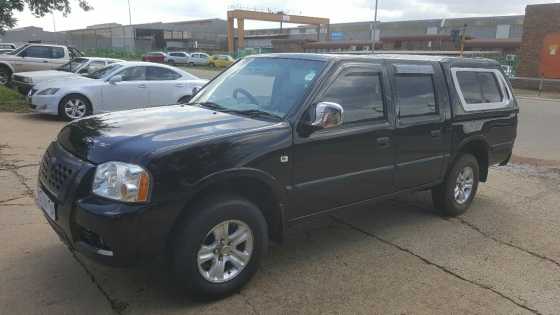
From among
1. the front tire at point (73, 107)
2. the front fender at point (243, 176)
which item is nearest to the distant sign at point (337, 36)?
the front tire at point (73, 107)

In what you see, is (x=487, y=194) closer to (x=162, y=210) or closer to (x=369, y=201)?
(x=369, y=201)

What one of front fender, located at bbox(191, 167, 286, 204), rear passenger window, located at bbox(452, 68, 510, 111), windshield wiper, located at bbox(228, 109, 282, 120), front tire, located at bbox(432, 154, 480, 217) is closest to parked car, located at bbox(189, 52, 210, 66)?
rear passenger window, located at bbox(452, 68, 510, 111)

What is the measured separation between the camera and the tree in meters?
13.8

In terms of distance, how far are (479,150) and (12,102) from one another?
1273 centimetres

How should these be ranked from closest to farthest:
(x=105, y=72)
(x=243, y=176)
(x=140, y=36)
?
1. (x=243, y=176)
2. (x=105, y=72)
3. (x=140, y=36)

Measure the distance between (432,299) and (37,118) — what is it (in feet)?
35.6

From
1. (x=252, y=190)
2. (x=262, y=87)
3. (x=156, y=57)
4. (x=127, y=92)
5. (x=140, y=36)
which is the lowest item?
(x=156, y=57)

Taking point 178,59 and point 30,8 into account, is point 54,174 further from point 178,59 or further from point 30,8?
point 178,59

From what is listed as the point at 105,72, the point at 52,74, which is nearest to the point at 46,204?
the point at 105,72

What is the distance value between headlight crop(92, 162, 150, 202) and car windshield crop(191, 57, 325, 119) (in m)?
1.27

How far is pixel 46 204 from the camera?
3602mm

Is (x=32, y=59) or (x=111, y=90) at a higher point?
(x=32, y=59)

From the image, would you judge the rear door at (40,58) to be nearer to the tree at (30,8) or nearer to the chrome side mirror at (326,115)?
the tree at (30,8)

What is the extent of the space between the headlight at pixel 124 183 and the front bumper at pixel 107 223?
4cm
